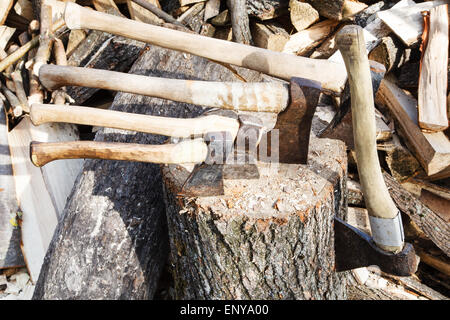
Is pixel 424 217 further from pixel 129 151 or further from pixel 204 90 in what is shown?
pixel 129 151

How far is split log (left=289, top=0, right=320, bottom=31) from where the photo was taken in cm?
269

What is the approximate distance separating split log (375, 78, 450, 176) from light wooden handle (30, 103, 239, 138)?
4.21 feet

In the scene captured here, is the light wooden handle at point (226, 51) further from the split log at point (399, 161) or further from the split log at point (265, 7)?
the split log at point (265, 7)

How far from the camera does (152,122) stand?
5.19 feet

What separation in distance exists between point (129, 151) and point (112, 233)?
1.83ft

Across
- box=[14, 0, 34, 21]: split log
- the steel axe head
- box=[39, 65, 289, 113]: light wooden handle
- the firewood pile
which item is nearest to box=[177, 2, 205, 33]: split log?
the firewood pile

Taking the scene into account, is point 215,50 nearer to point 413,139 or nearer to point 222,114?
point 222,114

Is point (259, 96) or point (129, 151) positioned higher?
point (259, 96)

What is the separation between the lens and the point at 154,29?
1.82 metres

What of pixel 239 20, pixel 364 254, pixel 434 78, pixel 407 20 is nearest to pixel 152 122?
pixel 364 254

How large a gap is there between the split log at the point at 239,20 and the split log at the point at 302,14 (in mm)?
355

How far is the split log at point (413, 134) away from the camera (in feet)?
7.06

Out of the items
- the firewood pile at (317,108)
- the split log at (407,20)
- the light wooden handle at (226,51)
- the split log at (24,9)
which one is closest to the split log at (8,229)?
the firewood pile at (317,108)

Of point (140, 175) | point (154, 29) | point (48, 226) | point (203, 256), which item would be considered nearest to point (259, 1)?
point (154, 29)
